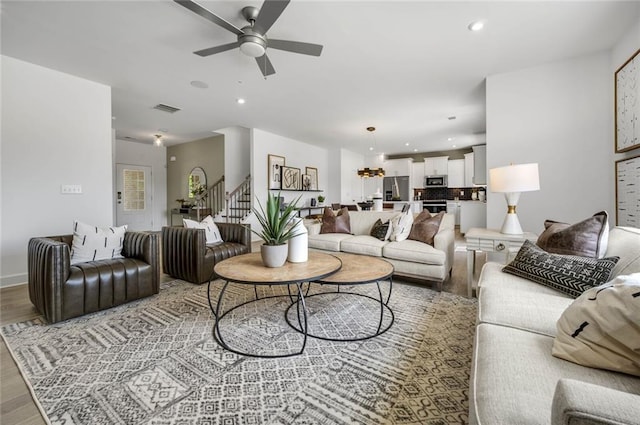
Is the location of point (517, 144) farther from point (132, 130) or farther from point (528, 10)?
point (132, 130)

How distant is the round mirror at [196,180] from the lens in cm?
756

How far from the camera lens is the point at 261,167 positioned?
21.1 ft

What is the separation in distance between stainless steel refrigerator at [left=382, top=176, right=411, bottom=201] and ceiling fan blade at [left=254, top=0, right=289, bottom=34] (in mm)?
8012

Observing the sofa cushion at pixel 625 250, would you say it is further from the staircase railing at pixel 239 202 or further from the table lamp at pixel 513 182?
the staircase railing at pixel 239 202

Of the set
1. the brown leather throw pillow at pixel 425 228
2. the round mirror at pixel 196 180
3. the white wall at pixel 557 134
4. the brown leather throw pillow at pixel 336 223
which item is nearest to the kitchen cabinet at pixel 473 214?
the white wall at pixel 557 134

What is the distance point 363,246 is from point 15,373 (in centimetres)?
306

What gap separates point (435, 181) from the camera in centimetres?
915

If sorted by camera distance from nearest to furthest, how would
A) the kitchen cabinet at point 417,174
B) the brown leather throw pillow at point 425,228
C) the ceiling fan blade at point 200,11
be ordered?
the ceiling fan blade at point 200,11 → the brown leather throw pillow at point 425,228 → the kitchen cabinet at point 417,174

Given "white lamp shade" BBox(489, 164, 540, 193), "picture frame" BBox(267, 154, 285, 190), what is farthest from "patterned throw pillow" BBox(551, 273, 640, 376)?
"picture frame" BBox(267, 154, 285, 190)

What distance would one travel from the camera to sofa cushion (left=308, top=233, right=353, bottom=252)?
3.75 metres

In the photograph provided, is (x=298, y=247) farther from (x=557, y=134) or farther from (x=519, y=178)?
(x=557, y=134)

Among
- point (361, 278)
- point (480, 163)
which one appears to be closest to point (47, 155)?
point (361, 278)

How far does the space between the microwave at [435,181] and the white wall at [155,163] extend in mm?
8443

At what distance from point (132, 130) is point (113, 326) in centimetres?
568
